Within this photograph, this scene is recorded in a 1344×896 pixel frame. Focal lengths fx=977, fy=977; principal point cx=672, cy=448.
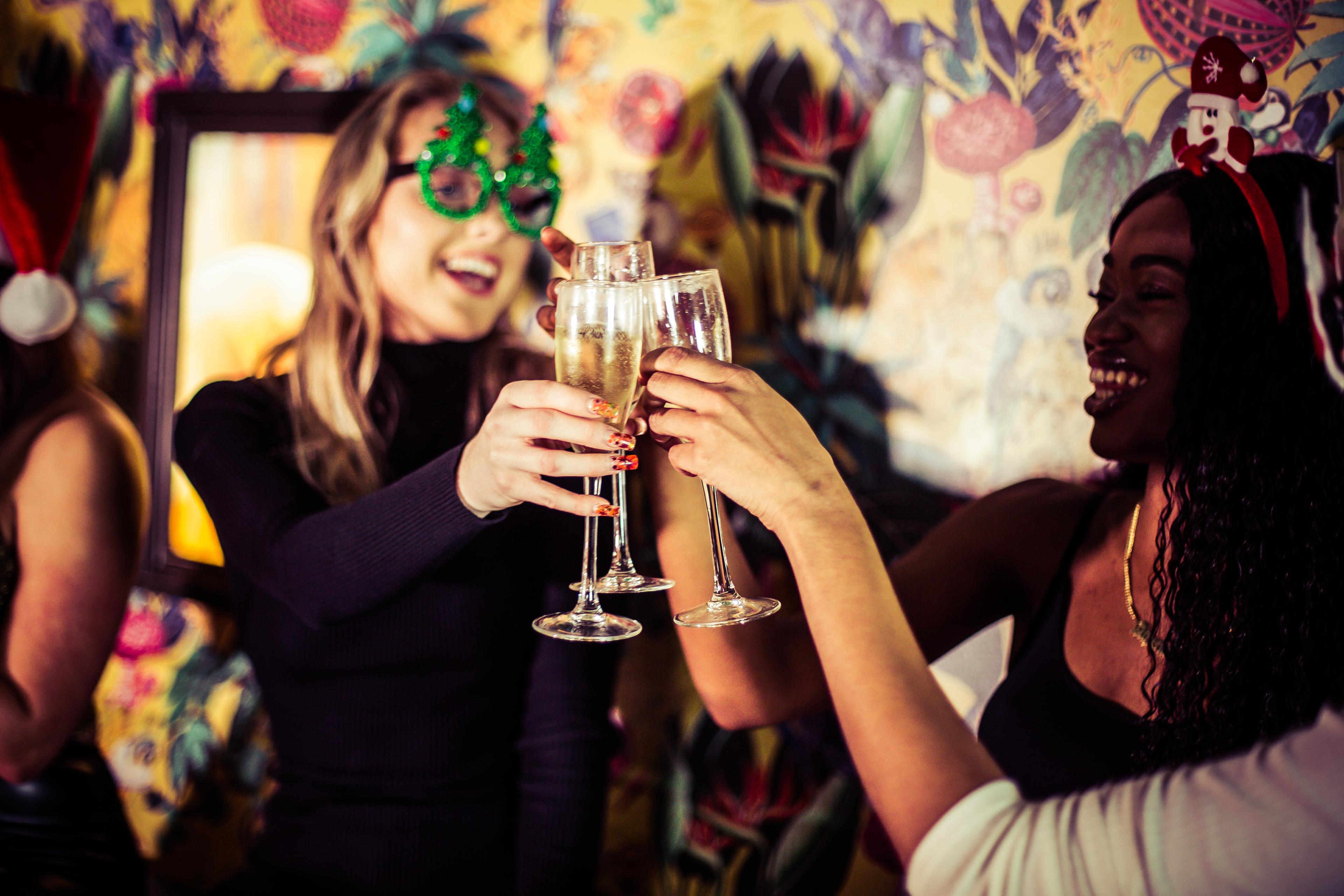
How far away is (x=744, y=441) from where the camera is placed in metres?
0.79

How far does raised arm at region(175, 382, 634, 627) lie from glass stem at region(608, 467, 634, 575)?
51 mm

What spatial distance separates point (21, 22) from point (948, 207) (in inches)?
77.9

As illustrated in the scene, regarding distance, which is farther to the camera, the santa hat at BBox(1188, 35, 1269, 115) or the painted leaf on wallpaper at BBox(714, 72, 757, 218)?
the painted leaf on wallpaper at BBox(714, 72, 757, 218)

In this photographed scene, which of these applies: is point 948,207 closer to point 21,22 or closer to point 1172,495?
point 1172,495

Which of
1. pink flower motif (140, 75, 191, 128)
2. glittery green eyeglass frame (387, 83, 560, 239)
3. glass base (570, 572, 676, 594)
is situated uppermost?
pink flower motif (140, 75, 191, 128)

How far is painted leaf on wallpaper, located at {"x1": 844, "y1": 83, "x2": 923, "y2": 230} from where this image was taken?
1576mm

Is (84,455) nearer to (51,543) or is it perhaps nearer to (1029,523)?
(51,543)

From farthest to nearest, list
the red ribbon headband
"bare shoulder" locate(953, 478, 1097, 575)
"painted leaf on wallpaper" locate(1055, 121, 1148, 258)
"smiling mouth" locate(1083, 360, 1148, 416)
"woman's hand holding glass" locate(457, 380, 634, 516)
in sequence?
"painted leaf on wallpaper" locate(1055, 121, 1148, 258), "bare shoulder" locate(953, 478, 1097, 575), "smiling mouth" locate(1083, 360, 1148, 416), the red ribbon headband, "woman's hand holding glass" locate(457, 380, 634, 516)

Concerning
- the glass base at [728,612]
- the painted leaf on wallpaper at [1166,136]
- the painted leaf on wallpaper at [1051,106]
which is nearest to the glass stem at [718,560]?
the glass base at [728,612]

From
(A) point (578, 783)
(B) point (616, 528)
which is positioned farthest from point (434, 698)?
(B) point (616, 528)

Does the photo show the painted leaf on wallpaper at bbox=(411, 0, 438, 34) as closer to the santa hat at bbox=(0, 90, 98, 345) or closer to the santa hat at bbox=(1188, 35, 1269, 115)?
the santa hat at bbox=(0, 90, 98, 345)

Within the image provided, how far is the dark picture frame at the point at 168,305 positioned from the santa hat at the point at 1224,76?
165 cm

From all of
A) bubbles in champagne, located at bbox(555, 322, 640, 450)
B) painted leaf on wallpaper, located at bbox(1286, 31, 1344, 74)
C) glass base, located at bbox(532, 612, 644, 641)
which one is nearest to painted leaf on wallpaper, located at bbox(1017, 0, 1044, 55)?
painted leaf on wallpaper, located at bbox(1286, 31, 1344, 74)

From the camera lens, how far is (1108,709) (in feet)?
3.44
